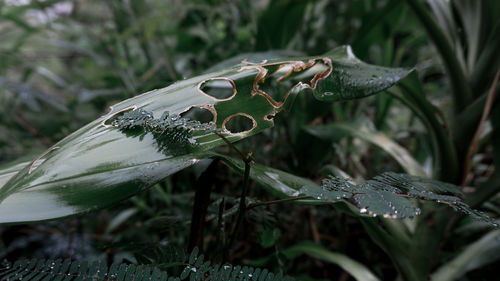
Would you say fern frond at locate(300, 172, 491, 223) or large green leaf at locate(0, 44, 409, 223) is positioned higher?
large green leaf at locate(0, 44, 409, 223)

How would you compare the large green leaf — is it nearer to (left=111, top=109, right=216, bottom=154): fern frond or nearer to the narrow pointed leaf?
(left=111, top=109, right=216, bottom=154): fern frond

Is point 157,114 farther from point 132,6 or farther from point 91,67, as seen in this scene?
point 91,67

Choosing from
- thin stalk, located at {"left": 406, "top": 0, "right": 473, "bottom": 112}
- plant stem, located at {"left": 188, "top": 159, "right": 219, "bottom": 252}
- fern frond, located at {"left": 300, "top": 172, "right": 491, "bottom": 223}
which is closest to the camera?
fern frond, located at {"left": 300, "top": 172, "right": 491, "bottom": 223}

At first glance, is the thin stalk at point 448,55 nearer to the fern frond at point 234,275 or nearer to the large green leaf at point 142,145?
the large green leaf at point 142,145

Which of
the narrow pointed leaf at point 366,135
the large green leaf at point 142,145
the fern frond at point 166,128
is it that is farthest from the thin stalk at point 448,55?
the fern frond at point 166,128

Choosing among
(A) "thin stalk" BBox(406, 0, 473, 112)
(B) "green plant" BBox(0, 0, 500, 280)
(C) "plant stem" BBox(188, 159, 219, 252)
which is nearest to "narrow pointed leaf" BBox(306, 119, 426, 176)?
(B) "green plant" BBox(0, 0, 500, 280)
